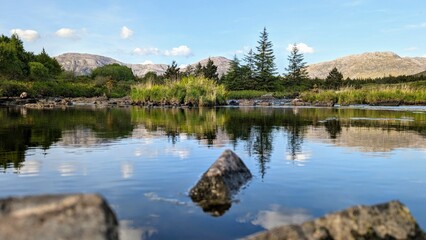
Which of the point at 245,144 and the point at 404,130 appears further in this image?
the point at 404,130

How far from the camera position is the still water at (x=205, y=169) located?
6238 millimetres

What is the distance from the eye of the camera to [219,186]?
24.6 ft

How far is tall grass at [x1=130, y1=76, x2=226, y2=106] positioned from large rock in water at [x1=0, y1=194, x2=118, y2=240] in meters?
45.7

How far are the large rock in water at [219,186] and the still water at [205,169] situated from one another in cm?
17

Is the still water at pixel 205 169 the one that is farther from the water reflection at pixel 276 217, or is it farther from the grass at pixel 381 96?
the grass at pixel 381 96

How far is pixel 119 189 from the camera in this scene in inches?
313

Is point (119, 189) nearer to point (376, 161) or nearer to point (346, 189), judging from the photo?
point (346, 189)

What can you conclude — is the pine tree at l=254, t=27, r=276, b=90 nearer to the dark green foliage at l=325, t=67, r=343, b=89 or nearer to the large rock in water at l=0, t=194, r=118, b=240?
the dark green foliage at l=325, t=67, r=343, b=89

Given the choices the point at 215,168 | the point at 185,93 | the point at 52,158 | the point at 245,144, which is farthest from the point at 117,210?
the point at 185,93

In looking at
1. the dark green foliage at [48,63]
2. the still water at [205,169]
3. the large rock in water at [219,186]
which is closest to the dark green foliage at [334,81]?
the dark green foliage at [48,63]

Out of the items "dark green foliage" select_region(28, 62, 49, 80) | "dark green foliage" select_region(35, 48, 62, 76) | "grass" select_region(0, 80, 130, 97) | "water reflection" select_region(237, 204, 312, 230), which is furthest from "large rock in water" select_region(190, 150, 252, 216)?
"dark green foliage" select_region(35, 48, 62, 76)

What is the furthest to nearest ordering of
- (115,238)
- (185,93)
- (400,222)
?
(185,93), (400,222), (115,238)

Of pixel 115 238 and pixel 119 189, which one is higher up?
pixel 115 238

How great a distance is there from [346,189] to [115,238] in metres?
6.00
